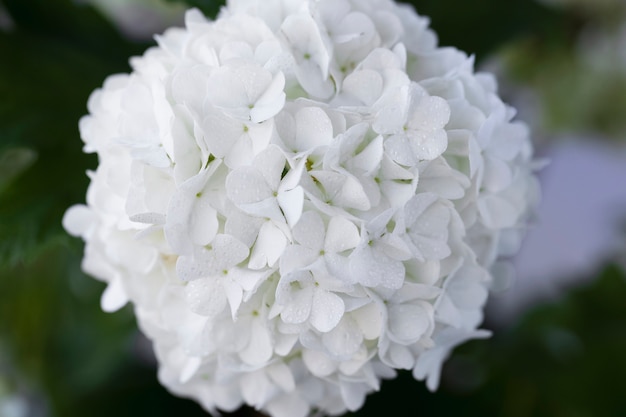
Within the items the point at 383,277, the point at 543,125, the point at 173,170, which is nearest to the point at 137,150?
the point at 173,170

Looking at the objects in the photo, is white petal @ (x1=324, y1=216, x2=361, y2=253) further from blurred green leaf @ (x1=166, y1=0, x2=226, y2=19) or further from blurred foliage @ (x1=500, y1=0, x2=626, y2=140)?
blurred foliage @ (x1=500, y1=0, x2=626, y2=140)

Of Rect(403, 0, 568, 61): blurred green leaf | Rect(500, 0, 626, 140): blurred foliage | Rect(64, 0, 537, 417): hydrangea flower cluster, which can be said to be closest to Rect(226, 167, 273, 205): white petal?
Rect(64, 0, 537, 417): hydrangea flower cluster

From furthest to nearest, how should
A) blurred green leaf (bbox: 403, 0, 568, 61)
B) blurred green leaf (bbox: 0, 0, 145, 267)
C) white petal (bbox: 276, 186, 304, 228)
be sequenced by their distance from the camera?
1. blurred green leaf (bbox: 403, 0, 568, 61)
2. blurred green leaf (bbox: 0, 0, 145, 267)
3. white petal (bbox: 276, 186, 304, 228)

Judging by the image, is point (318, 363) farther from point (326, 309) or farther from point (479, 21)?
point (479, 21)

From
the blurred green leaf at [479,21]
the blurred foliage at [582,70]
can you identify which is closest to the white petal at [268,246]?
the blurred green leaf at [479,21]

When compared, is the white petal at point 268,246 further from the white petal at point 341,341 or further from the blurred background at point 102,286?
the blurred background at point 102,286

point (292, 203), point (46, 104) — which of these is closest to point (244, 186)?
point (292, 203)
